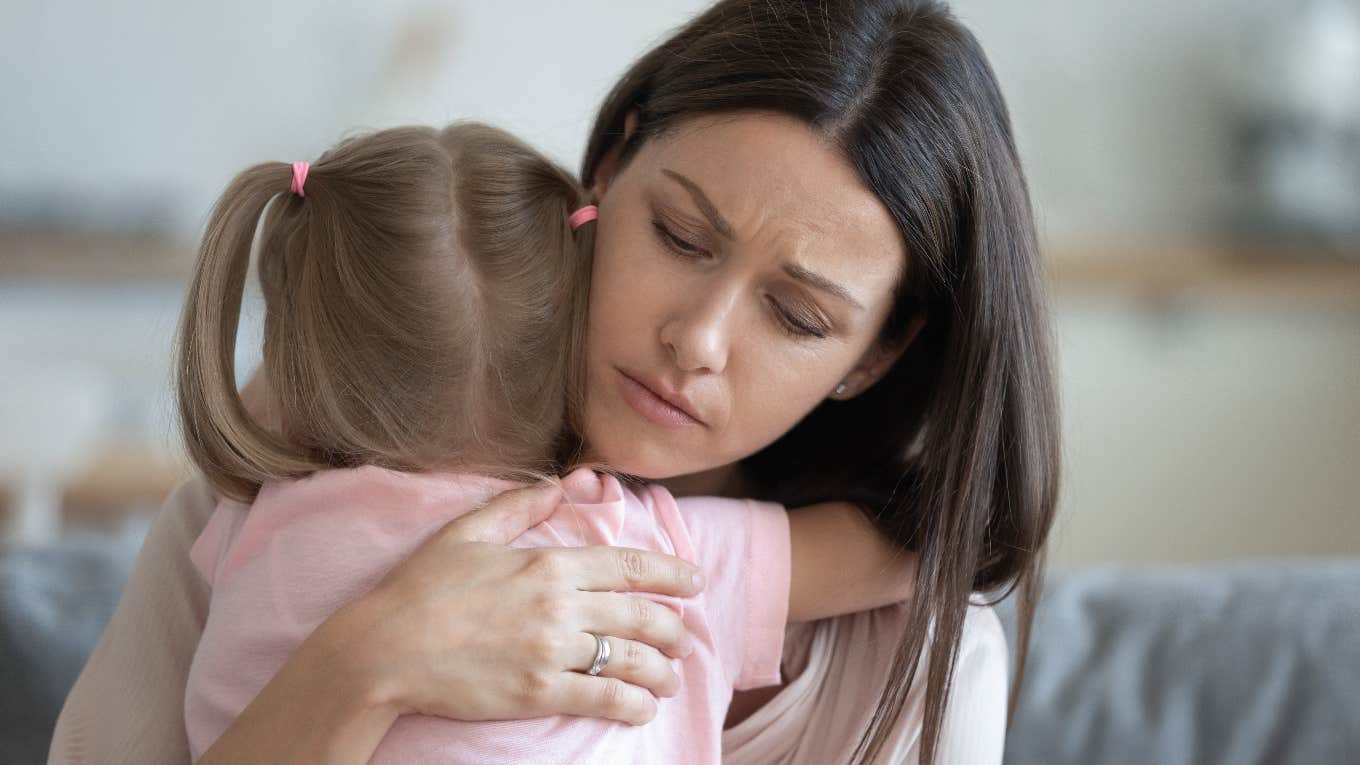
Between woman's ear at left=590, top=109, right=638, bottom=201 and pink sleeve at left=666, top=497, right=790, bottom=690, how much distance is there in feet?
1.03

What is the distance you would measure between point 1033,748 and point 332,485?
2.69ft

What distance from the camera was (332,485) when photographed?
0.97 m

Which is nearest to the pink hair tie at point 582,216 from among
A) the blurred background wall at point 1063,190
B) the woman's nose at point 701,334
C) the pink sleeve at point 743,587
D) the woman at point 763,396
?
the woman at point 763,396

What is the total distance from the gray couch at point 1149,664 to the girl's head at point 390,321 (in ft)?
1.60

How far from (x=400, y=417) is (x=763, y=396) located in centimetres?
29

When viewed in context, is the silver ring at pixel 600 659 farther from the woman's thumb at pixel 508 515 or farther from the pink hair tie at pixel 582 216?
the pink hair tie at pixel 582 216

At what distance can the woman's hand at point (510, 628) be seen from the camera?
90 centimetres

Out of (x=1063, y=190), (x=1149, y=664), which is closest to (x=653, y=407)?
(x=1149, y=664)

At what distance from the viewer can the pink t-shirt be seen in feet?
3.06

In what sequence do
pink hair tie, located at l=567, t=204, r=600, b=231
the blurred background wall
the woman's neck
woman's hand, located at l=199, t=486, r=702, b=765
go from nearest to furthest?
woman's hand, located at l=199, t=486, r=702, b=765
pink hair tie, located at l=567, t=204, r=600, b=231
the woman's neck
the blurred background wall

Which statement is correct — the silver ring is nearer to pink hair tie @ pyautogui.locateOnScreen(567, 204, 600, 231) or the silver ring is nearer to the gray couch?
pink hair tie @ pyautogui.locateOnScreen(567, 204, 600, 231)

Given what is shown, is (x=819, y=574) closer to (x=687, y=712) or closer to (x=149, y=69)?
(x=687, y=712)

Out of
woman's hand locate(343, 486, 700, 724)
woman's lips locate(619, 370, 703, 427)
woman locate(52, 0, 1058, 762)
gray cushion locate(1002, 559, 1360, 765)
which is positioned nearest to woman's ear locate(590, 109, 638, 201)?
woman locate(52, 0, 1058, 762)

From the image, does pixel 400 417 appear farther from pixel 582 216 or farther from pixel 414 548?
pixel 582 216
